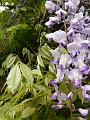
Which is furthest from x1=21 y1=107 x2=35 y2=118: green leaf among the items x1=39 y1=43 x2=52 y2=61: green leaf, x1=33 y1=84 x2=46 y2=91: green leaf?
x1=39 y1=43 x2=52 y2=61: green leaf

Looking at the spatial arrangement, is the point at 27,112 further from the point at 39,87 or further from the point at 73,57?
the point at 73,57

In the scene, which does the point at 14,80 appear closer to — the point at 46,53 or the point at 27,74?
the point at 27,74

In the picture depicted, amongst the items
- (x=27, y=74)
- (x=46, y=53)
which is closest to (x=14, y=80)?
(x=27, y=74)

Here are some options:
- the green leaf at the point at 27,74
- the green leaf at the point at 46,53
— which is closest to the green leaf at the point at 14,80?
the green leaf at the point at 27,74

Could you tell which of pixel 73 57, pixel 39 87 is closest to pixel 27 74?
pixel 39 87

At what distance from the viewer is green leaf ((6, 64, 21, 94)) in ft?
3.00

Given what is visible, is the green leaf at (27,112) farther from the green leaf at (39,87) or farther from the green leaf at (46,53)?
the green leaf at (46,53)

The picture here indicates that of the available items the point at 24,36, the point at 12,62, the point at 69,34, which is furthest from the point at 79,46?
the point at 24,36

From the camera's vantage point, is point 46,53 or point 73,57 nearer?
Result: point 73,57

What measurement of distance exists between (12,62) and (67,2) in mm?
261

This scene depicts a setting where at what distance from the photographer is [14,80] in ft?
3.08

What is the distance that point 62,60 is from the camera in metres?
0.88

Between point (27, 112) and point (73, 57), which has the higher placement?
point (73, 57)

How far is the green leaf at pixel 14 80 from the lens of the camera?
36.0 inches
